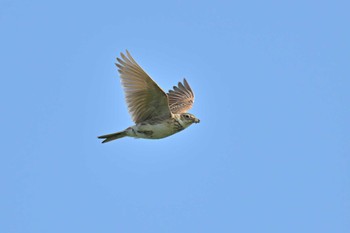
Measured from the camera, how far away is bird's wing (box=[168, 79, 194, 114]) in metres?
17.1

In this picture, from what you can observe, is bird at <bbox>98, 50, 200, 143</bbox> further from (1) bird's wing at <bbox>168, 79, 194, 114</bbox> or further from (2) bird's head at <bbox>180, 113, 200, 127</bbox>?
(1) bird's wing at <bbox>168, 79, 194, 114</bbox>

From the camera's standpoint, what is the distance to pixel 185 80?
730 inches

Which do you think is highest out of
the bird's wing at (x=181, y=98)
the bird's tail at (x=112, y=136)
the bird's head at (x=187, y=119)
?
the bird's wing at (x=181, y=98)

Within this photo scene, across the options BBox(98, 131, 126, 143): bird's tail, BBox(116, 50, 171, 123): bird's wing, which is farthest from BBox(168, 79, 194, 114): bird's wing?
BBox(98, 131, 126, 143): bird's tail

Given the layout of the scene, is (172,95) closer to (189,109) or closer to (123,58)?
(189,109)

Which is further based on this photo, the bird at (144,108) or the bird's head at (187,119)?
the bird's head at (187,119)

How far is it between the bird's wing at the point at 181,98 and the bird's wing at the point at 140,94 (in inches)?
77.9

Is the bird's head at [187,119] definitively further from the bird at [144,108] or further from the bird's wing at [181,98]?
the bird's wing at [181,98]

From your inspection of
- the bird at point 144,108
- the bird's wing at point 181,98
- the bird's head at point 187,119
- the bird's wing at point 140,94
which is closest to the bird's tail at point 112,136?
the bird at point 144,108

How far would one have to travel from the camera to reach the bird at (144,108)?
14.3 metres

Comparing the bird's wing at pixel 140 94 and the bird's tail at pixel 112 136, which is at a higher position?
the bird's wing at pixel 140 94

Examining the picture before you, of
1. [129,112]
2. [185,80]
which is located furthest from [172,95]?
[129,112]

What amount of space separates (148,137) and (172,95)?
133 inches

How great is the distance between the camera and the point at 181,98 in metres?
17.8
